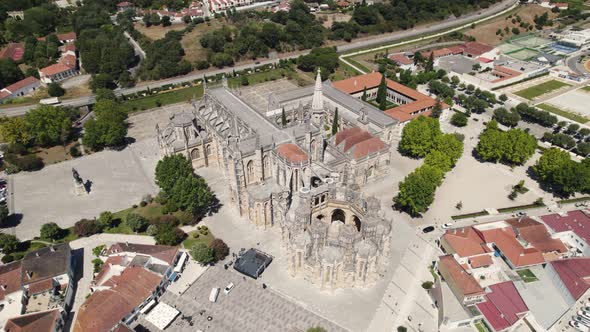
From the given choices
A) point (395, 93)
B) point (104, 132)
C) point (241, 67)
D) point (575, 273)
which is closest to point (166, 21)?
point (241, 67)

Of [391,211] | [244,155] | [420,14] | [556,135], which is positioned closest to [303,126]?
[244,155]

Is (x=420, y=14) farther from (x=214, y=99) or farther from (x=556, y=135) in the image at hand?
(x=214, y=99)

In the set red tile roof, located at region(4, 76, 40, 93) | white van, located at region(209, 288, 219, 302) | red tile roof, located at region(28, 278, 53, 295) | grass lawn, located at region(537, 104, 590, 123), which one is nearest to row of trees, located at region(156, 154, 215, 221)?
white van, located at region(209, 288, 219, 302)

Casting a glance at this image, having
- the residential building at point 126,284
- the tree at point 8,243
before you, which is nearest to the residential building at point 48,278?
the residential building at point 126,284

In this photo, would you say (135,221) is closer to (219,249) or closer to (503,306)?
(219,249)

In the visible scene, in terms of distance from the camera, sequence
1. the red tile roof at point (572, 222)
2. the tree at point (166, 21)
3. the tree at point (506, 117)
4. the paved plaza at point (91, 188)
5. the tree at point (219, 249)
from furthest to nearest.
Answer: the tree at point (166, 21) < the tree at point (506, 117) < the paved plaza at point (91, 188) < the red tile roof at point (572, 222) < the tree at point (219, 249)

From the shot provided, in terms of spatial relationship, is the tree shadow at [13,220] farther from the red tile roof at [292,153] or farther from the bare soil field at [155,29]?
the bare soil field at [155,29]
